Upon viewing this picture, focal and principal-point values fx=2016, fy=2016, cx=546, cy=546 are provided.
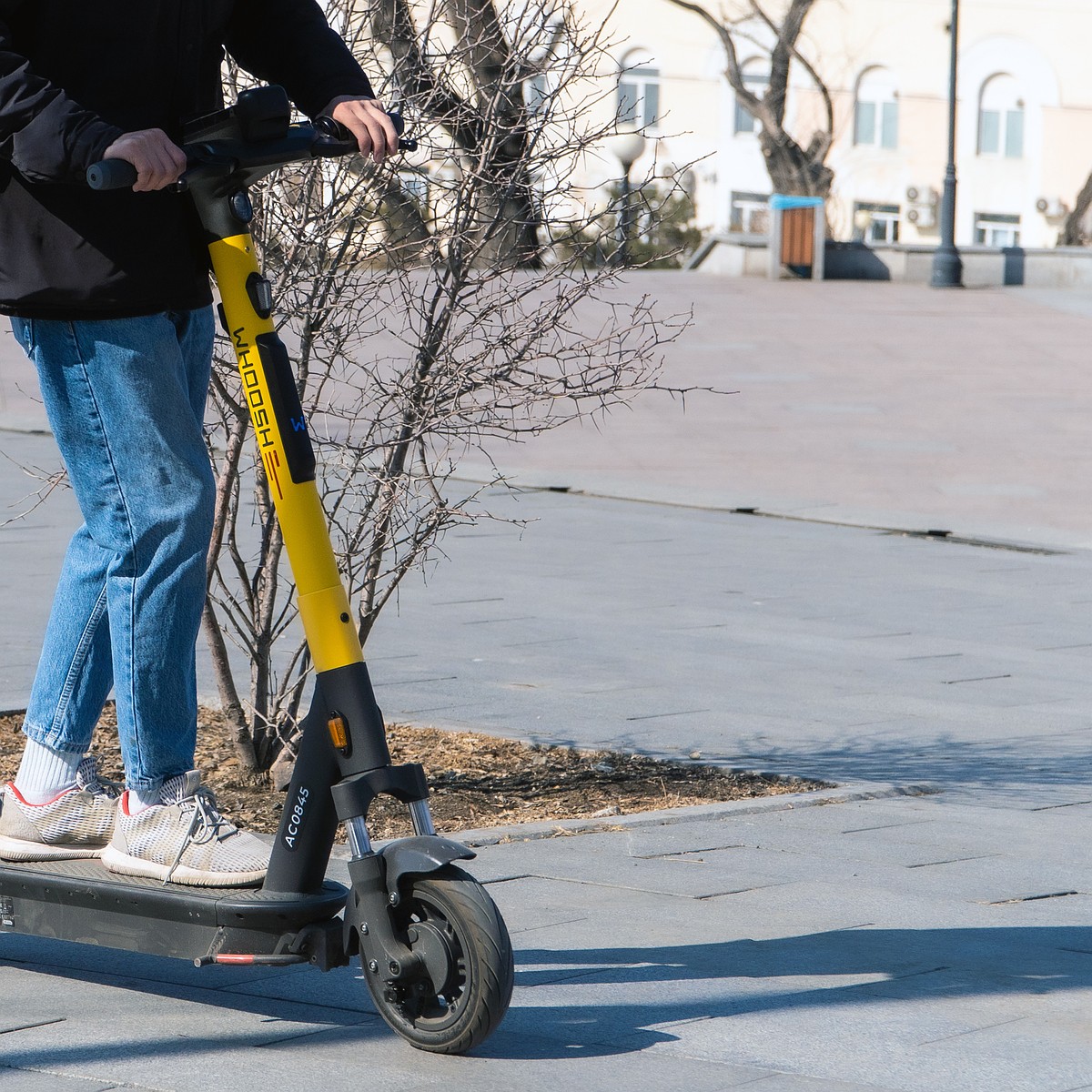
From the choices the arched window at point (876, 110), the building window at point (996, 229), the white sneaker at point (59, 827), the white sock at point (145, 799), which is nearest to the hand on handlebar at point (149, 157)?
the white sock at point (145, 799)

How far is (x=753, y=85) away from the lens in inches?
2073

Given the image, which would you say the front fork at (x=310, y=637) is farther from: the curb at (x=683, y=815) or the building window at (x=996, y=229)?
the building window at (x=996, y=229)

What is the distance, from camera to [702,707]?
5.90 metres

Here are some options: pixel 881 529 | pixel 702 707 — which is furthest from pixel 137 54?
pixel 881 529

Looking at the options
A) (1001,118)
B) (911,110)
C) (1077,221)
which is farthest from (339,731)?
(1001,118)

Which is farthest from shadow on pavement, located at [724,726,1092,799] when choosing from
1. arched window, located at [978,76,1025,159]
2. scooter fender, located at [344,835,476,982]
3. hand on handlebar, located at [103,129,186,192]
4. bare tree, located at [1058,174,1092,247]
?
arched window, located at [978,76,1025,159]

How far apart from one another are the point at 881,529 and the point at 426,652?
13.5ft

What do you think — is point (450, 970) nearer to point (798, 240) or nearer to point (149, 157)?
point (149, 157)

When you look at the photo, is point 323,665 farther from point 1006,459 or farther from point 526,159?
point 1006,459

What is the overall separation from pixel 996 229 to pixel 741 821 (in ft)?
167

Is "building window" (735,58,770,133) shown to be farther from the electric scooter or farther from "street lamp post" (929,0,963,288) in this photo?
the electric scooter

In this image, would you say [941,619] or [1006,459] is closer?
[941,619]

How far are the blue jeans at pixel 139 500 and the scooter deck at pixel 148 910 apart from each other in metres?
0.18

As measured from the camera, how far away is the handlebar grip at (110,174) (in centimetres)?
275
